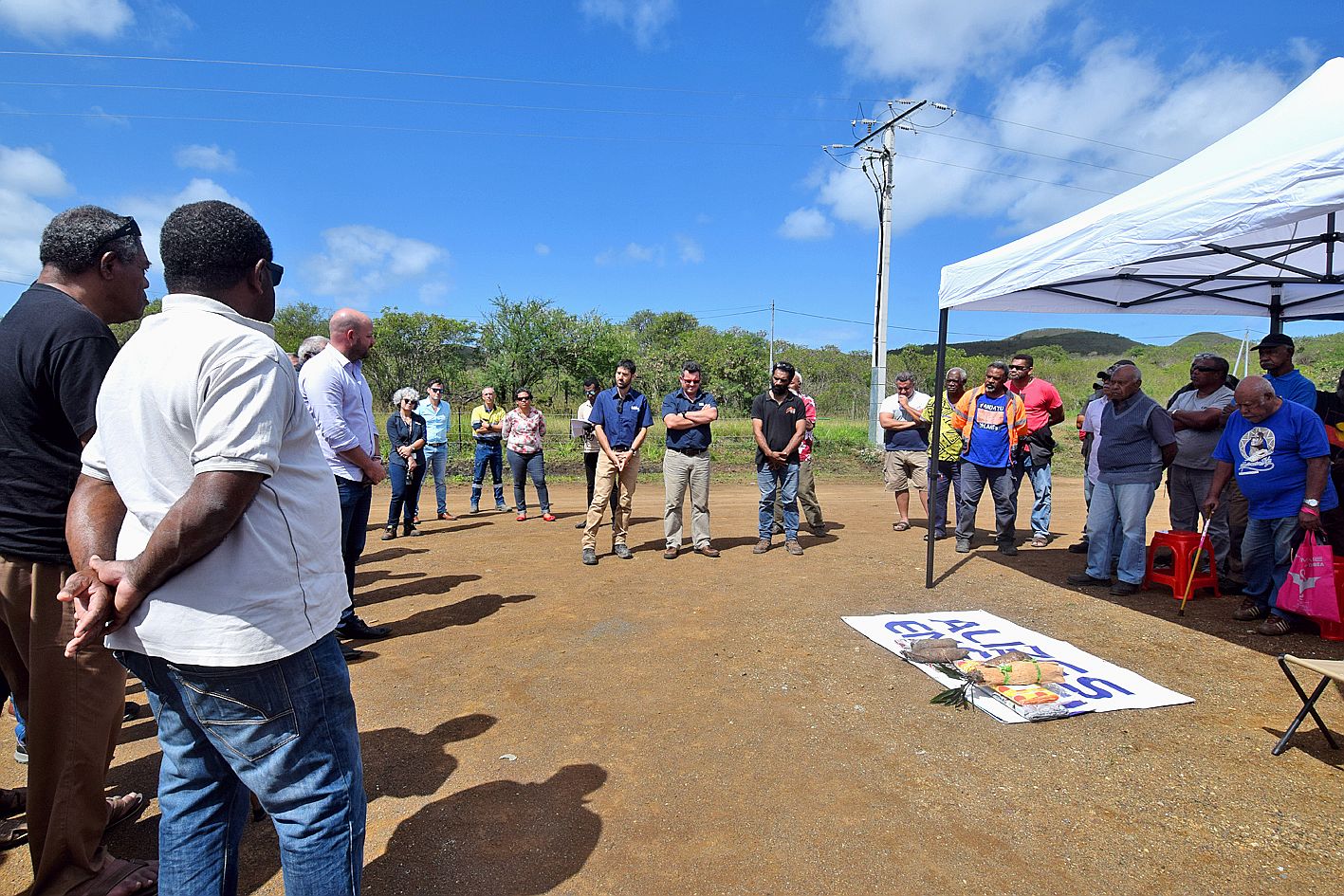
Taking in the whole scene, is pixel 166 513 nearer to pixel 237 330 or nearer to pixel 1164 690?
pixel 237 330

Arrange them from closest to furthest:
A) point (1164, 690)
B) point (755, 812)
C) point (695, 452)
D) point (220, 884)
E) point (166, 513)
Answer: point (166, 513) < point (220, 884) < point (755, 812) < point (1164, 690) < point (695, 452)

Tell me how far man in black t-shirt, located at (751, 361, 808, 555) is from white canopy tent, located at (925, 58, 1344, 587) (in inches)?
62.7

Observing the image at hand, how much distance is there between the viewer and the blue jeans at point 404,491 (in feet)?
26.5

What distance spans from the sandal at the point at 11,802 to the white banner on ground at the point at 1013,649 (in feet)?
14.2

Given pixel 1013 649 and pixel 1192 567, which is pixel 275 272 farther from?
pixel 1192 567

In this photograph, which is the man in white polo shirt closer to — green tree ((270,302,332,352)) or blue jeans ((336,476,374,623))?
blue jeans ((336,476,374,623))

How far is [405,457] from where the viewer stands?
8016mm

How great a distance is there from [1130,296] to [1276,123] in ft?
10.3

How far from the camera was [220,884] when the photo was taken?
1.80 m

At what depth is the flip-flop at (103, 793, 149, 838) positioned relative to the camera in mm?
2676

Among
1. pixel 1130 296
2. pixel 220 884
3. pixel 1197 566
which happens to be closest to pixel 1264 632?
pixel 1197 566

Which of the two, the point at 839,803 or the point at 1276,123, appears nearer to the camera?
the point at 839,803

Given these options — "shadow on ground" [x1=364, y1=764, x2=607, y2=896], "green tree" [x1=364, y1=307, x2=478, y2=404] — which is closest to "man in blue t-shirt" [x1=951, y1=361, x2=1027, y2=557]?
"shadow on ground" [x1=364, y1=764, x2=607, y2=896]

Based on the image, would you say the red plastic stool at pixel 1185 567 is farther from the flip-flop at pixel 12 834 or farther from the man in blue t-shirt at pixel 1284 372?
the flip-flop at pixel 12 834
